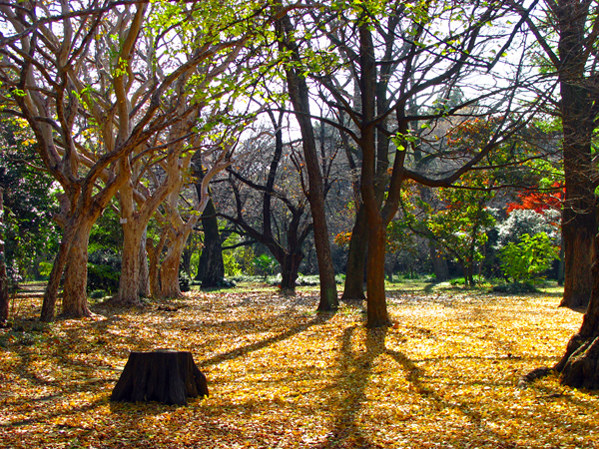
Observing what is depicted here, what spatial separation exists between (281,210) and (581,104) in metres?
18.4

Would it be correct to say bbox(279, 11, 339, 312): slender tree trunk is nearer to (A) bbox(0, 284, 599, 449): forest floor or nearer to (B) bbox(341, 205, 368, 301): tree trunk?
(A) bbox(0, 284, 599, 449): forest floor

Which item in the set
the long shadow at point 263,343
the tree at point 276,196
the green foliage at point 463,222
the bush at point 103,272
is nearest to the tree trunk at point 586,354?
the long shadow at point 263,343

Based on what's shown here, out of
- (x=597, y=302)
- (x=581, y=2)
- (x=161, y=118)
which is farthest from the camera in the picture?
(x=161, y=118)

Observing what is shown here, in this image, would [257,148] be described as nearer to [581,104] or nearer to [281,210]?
[281,210]

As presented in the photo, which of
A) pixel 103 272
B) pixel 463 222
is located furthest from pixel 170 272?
pixel 463 222

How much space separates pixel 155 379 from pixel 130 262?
8110 millimetres

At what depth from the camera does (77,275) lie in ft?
32.5

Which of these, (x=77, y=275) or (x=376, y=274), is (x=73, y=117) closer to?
(x=77, y=275)

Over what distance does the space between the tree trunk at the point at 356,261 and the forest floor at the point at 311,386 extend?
10.6ft

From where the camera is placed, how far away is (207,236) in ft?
70.5

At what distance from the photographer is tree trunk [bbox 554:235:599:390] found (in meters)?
4.66

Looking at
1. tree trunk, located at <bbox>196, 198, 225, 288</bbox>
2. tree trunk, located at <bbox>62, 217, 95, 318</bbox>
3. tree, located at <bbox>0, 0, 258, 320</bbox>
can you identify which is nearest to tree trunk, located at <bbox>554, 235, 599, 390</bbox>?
tree, located at <bbox>0, 0, 258, 320</bbox>

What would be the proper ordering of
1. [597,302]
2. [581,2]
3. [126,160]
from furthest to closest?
1. [126,160]
2. [581,2]
3. [597,302]

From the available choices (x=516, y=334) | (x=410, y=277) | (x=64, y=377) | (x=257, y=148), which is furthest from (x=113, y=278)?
(x=410, y=277)
